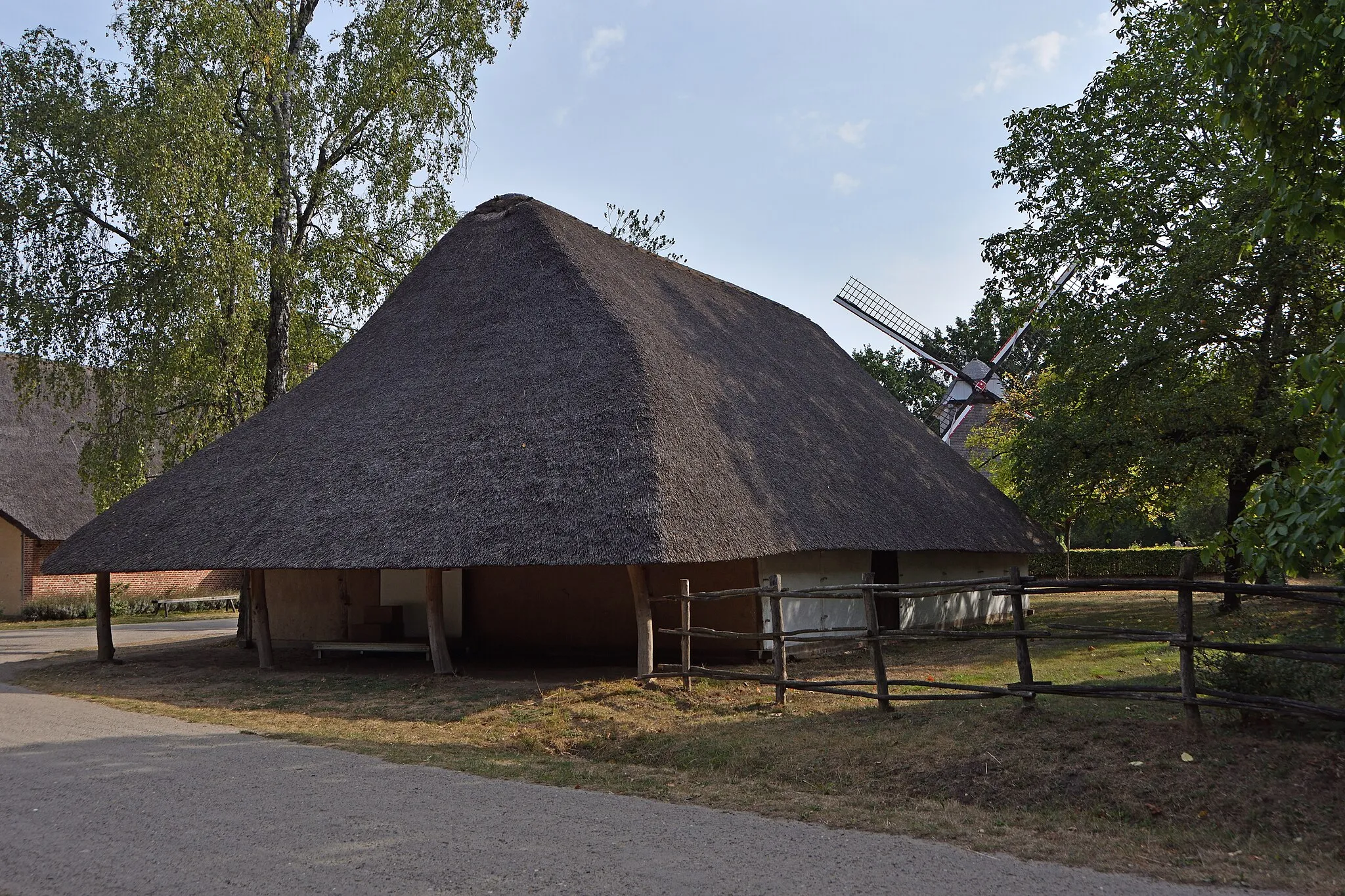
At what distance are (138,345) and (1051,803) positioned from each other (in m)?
15.3

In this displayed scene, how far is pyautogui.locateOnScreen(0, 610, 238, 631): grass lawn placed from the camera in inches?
903

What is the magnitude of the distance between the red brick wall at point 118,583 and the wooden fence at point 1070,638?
53.9 ft

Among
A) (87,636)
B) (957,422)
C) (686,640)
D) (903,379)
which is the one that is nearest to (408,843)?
(686,640)

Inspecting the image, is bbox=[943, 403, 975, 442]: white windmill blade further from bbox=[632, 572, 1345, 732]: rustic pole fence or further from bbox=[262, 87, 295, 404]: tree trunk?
bbox=[632, 572, 1345, 732]: rustic pole fence

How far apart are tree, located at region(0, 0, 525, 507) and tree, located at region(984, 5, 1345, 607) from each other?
11.7 m

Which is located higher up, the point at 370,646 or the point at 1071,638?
the point at 1071,638

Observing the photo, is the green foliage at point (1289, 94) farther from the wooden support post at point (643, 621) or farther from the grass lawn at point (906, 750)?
the wooden support post at point (643, 621)

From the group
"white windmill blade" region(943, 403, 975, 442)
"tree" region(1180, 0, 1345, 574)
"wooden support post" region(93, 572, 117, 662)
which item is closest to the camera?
"tree" region(1180, 0, 1345, 574)

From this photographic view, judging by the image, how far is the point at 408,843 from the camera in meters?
5.38

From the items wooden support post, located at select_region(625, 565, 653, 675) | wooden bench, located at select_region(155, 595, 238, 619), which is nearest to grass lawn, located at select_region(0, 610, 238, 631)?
wooden bench, located at select_region(155, 595, 238, 619)

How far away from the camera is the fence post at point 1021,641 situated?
25.9ft

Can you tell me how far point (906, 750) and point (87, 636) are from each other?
18.1 metres

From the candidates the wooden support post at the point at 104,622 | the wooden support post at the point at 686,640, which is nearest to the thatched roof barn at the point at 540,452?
the wooden support post at the point at 686,640

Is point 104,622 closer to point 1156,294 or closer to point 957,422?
point 1156,294
